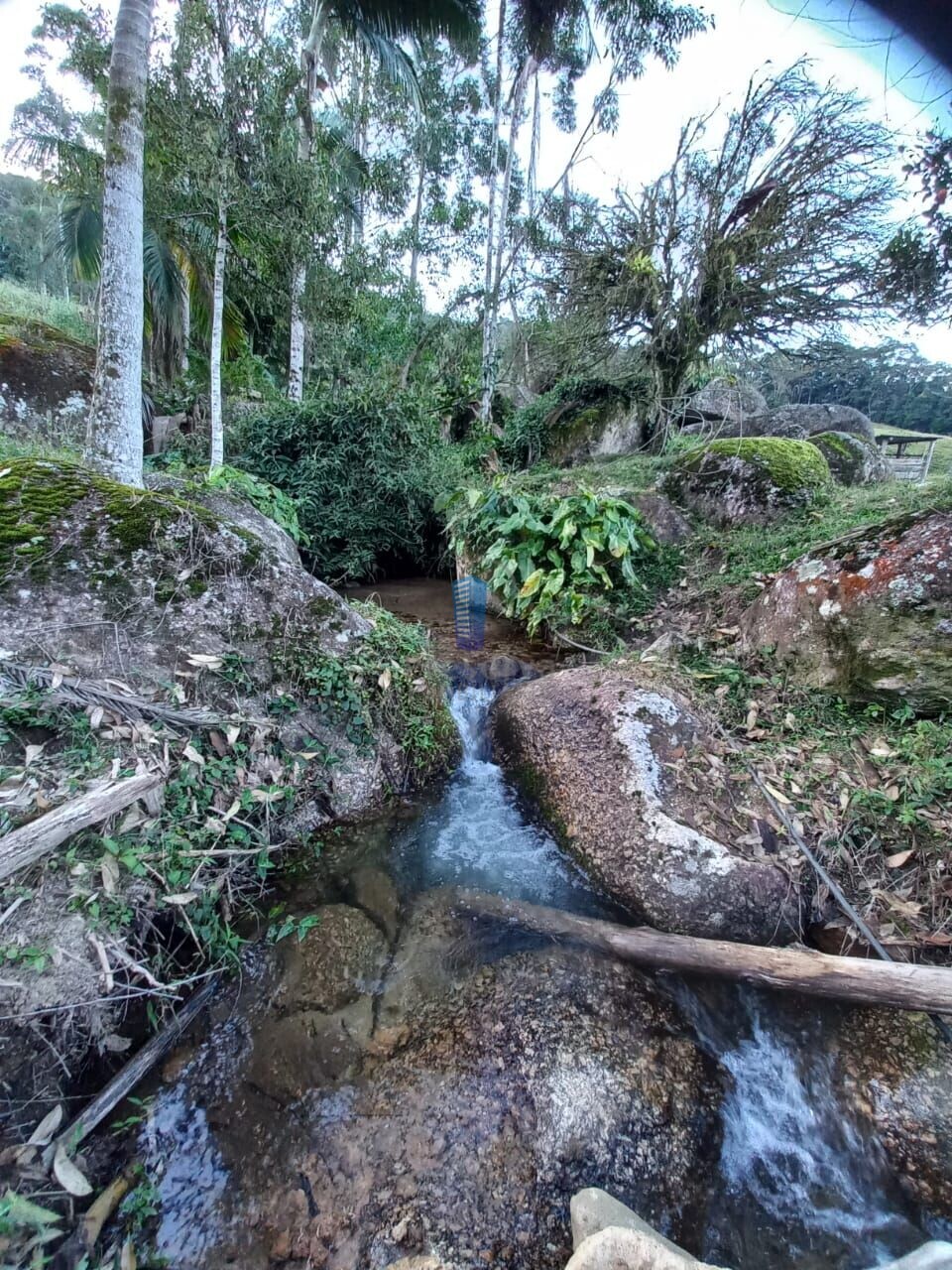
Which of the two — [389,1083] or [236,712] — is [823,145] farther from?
[389,1083]

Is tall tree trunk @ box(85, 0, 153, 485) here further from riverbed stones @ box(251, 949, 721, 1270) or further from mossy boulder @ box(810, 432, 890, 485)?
mossy boulder @ box(810, 432, 890, 485)

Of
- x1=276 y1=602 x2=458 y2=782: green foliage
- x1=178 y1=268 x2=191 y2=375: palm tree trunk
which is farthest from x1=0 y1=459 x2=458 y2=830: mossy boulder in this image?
x1=178 y1=268 x2=191 y2=375: palm tree trunk

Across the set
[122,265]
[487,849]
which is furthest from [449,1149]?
[122,265]

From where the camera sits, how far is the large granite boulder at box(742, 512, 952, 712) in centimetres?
329

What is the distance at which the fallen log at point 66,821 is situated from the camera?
5.78 ft

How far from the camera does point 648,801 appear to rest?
3205 mm

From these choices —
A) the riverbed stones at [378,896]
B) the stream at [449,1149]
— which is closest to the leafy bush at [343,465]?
the riverbed stones at [378,896]

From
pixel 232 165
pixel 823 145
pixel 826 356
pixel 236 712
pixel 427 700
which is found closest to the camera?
pixel 236 712

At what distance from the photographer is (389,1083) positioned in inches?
83.4

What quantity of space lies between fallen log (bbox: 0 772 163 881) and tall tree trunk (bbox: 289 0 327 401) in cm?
718

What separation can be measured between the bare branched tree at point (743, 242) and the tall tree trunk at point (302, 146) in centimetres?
485

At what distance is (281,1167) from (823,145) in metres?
13.1

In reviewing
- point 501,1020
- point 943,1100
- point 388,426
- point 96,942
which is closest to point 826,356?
point 388,426

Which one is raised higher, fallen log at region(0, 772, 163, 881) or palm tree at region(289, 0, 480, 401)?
palm tree at region(289, 0, 480, 401)
